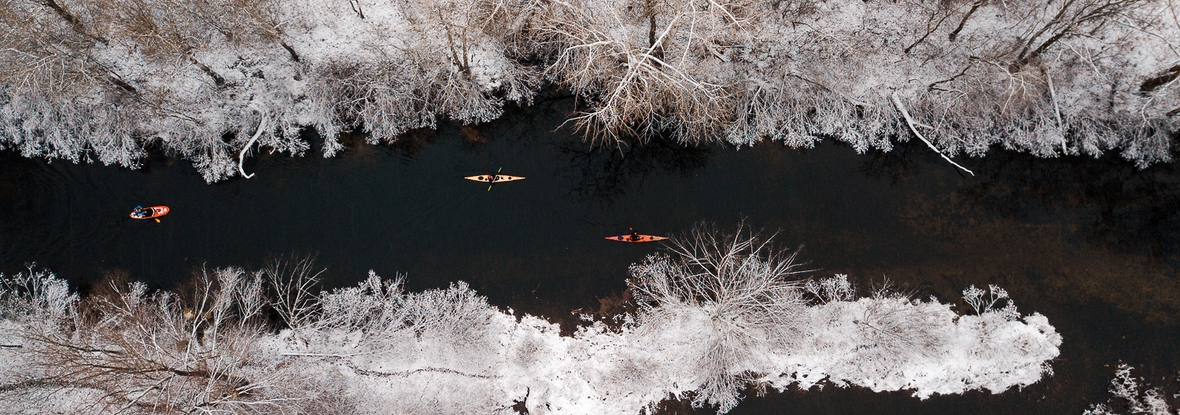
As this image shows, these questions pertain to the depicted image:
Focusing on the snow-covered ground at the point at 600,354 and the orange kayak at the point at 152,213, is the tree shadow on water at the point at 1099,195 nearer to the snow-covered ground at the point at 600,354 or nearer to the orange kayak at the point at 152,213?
the snow-covered ground at the point at 600,354

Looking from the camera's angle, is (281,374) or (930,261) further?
(930,261)

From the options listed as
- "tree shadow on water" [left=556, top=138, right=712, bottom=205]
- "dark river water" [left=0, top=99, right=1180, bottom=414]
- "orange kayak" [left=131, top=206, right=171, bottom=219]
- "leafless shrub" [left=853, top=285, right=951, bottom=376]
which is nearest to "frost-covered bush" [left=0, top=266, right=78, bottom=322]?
"dark river water" [left=0, top=99, right=1180, bottom=414]

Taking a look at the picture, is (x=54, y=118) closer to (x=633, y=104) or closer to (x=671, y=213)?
(x=633, y=104)

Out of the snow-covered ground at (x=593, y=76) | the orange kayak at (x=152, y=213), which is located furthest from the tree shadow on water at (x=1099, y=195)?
the orange kayak at (x=152, y=213)

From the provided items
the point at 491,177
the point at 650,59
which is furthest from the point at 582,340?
the point at 650,59

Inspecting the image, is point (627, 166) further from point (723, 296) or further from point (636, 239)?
point (723, 296)

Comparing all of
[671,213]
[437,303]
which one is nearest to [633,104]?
[671,213]
